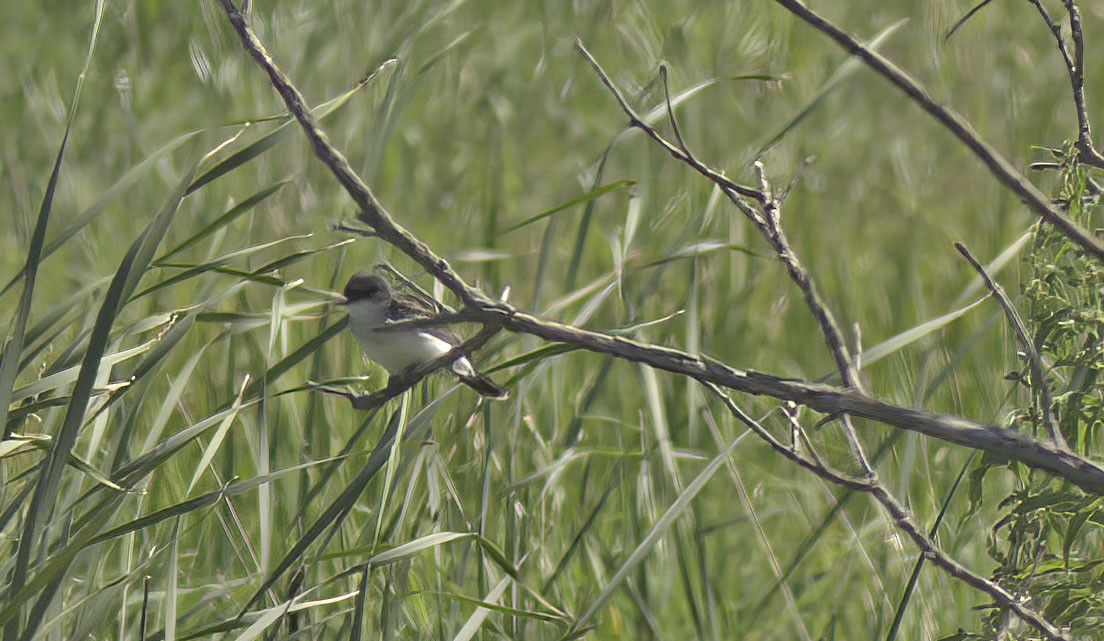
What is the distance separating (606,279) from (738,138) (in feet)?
8.05

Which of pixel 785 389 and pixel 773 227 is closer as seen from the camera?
pixel 785 389

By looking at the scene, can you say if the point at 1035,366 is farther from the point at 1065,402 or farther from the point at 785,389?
the point at 785,389

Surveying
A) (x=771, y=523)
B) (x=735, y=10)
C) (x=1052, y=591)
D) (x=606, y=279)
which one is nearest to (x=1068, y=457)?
(x=1052, y=591)

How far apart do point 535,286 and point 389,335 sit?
21.1 inches

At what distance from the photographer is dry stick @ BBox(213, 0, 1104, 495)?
1.17m

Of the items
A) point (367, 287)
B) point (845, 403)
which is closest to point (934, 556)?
point (845, 403)

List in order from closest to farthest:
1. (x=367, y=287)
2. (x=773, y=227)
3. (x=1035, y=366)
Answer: (x=1035, y=366), (x=773, y=227), (x=367, y=287)

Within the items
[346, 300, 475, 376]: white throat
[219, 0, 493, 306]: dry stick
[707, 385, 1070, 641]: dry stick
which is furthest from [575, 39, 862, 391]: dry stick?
[346, 300, 475, 376]: white throat

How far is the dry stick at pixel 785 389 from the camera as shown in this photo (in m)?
1.17

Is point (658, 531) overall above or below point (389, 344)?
below

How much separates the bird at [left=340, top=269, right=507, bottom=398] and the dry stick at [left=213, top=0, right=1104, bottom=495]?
0.94m

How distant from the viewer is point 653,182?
9.89 feet

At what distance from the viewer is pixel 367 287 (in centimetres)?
271

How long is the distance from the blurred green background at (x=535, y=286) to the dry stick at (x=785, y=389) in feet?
1.62
